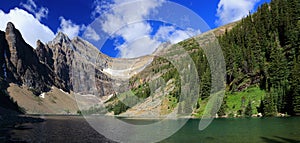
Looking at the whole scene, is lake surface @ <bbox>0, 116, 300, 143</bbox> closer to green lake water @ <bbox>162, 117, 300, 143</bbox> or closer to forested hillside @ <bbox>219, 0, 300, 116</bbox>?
green lake water @ <bbox>162, 117, 300, 143</bbox>

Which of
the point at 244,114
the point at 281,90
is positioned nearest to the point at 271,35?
the point at 281,90

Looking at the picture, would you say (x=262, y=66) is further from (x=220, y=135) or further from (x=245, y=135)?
(x=245, y=135)

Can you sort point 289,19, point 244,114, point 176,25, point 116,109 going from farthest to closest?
1. point 116,109
2. point 289,19
3. point 244,114
4. point 176,25

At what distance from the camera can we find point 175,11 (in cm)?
1366

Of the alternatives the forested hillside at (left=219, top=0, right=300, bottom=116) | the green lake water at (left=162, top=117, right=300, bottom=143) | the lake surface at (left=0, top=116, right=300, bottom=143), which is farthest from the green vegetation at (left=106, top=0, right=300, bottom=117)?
the green lake water at (left=162, top=117, right=300, bottom=143)

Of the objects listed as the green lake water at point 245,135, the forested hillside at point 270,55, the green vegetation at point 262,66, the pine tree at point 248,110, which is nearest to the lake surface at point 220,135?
the green lake water at point 245,135

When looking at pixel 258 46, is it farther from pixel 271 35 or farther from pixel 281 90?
pixel 281 90

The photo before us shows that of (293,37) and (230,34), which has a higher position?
(230,34)

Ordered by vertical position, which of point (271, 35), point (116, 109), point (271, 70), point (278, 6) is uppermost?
point (278, 6)

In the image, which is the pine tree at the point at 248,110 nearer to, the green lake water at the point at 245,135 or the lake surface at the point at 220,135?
the lake surface at the point at 220,135

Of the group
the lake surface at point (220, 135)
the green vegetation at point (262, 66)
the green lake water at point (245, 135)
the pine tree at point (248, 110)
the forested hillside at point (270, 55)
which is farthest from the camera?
the pine tree at point (248, 110)

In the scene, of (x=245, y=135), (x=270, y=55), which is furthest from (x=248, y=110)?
(x=245, y=135)

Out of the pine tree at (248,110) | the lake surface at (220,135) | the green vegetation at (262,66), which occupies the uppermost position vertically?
the green vegetation at (262,66)

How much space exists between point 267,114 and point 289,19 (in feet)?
188
